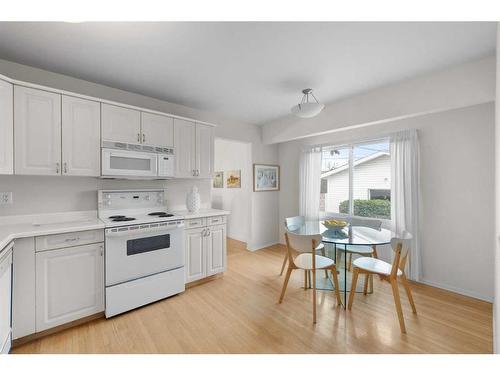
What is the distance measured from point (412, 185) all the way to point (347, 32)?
2.11 metres

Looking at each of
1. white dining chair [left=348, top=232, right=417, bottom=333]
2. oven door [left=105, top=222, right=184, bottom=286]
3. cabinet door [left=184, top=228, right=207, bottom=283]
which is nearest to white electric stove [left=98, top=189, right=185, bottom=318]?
oven door [left=105, top=222, right=184, bottom=286]

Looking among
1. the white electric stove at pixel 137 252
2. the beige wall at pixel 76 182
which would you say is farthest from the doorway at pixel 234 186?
the white electric stove at pixel 137 252

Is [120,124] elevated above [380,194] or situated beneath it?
elevated above

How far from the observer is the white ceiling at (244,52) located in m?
1.62

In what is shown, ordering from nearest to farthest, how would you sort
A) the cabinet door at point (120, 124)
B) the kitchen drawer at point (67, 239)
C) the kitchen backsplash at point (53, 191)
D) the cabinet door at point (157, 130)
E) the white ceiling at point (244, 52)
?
the white ceiling at point (244, 52) → the kitchen drawer at point (67, 239) → the kitchen backsplash at point (53, 191) → the cabinet door at point (120, 124) → the cabinet door at point (157, 130)

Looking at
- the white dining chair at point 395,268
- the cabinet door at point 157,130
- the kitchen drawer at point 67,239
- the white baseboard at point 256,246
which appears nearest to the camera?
the kitchen drawer at point 67,239

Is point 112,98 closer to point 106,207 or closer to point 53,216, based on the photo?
point 106,207

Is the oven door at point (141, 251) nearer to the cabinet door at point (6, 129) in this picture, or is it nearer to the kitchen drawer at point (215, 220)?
the kitchen drawer at point (215, 220)

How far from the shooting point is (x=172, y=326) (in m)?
1.98

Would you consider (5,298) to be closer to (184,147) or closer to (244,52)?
(184,147)

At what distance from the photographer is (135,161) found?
2490mm

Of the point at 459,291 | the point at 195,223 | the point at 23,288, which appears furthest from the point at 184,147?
the point at 459,291

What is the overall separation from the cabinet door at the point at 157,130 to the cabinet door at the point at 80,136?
448 millimetres
